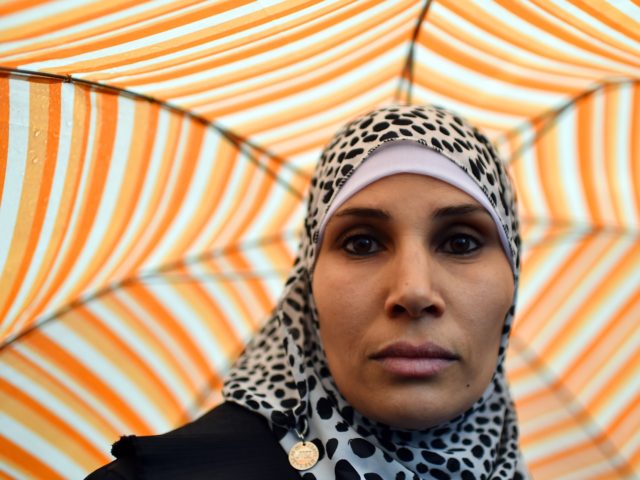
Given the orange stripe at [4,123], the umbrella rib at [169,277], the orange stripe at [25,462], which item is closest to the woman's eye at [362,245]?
the orange stripe at [4,123]

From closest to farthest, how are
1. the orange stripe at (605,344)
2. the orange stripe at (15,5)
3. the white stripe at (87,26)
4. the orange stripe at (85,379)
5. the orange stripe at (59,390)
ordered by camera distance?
the orange stripe at (15,5) → the white stripe at (87,26) → the orange stripe at (59,390) → the orange stripe at (85,379) → the orange stripe at (605,344)

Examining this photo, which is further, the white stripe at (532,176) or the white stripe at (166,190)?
the white stripe at (532,176)

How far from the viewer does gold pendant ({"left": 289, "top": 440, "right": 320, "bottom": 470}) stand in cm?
225

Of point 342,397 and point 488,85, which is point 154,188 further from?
point 488,85

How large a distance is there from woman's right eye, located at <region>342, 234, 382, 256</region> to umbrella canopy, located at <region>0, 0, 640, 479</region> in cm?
63

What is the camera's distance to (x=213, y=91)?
252 cm

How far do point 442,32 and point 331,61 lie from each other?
1.33ft

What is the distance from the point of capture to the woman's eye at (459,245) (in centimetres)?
232

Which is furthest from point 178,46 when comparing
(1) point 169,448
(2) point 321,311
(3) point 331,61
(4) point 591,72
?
(4) point 591,72

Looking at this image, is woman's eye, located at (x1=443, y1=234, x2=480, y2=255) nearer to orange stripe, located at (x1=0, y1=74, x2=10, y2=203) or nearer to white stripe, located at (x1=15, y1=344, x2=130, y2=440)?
orange stripe, located at (x1=0, y1=74, x2=10, y2=203)

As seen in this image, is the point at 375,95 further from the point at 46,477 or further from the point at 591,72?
the point at 46,477

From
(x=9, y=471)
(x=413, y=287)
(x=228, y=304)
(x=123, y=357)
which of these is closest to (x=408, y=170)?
(x=413, y=287)

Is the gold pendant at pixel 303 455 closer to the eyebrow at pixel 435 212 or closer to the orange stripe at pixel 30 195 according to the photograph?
the eyebrow at pixel 435 212

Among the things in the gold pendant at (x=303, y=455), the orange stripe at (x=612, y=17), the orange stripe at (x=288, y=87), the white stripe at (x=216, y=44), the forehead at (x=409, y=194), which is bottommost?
the gold pendant at (x=303, y=455)
